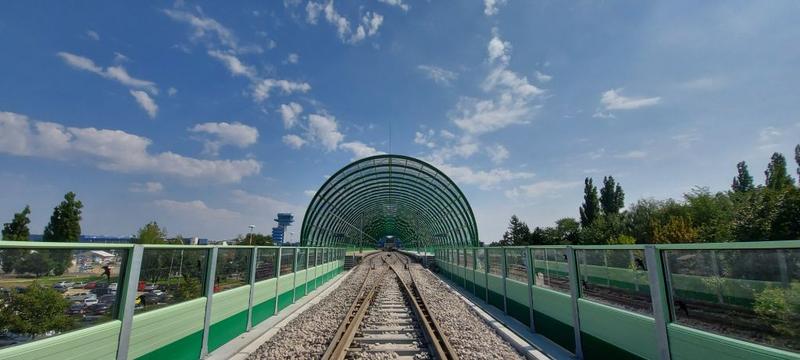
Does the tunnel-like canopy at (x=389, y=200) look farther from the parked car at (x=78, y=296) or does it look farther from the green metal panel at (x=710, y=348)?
the parked car at (x=78, y=296)

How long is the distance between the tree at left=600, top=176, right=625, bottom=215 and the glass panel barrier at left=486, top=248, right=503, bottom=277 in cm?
5873

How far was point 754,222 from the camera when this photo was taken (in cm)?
1573

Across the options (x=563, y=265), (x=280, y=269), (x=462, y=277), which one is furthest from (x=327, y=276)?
(x=563, y=265)

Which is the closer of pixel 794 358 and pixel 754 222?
pixel 794 358

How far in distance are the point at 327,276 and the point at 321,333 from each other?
40.8 ft

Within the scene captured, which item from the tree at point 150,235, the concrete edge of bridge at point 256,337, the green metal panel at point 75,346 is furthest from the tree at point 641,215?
the tree at point 150,235

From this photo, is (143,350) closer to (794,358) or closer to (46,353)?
(46,353)

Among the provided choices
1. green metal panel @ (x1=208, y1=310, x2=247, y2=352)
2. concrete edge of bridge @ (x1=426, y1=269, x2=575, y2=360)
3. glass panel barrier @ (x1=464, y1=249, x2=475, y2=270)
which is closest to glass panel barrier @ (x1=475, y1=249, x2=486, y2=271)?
glass panel barrier @ (x1=464, y1=249, x2=475, y2=270)

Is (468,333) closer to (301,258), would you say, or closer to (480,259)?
(480,259)

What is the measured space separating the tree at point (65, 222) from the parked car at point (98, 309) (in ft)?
168

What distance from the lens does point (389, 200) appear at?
50.8 meters

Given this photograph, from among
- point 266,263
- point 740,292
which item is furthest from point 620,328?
point 266,263

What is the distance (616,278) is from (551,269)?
205 cm

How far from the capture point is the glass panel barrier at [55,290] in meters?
2.93
